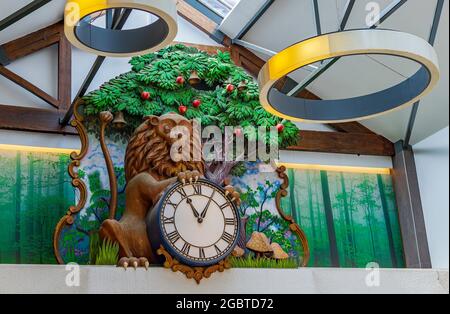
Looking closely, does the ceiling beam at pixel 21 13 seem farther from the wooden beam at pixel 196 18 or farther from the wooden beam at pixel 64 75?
the wooden beam at pixel 196 18

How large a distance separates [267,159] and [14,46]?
344 cm

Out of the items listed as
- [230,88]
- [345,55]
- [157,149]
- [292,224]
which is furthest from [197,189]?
[230,88]

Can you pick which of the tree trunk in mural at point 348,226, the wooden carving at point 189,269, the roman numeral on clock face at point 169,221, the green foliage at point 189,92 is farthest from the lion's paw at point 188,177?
the tree trunk in mural at point 348,226

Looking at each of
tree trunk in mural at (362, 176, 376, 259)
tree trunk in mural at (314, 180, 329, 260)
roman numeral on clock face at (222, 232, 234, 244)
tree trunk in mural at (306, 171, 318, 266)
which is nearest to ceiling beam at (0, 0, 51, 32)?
roman numeral on clock face at (222, 232, 234, 244)

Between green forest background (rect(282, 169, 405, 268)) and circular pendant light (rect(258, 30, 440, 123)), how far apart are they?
2.49m

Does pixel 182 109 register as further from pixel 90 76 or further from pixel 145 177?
pixel 145 177

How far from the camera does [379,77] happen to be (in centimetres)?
870

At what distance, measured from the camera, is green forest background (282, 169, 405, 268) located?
893 cm

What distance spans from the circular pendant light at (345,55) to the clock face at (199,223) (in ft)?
3.42

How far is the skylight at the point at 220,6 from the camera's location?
936 centimetres

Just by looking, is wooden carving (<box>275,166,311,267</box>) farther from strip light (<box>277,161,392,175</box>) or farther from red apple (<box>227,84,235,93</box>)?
red apple (<box>227,84,235,93</box>)
